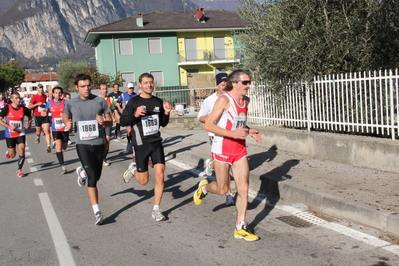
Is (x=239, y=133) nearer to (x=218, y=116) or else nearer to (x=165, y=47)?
(x=218, y=116)

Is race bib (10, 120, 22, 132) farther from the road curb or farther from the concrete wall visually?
the concrete wall

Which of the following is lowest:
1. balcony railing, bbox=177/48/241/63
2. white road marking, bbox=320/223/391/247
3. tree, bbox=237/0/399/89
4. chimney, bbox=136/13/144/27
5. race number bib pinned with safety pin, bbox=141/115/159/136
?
white road marking, bbox=320/223/391/247

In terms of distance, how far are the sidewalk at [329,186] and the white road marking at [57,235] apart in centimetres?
318

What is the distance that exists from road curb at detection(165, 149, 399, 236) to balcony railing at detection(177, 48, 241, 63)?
32.7m

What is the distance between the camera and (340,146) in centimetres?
830

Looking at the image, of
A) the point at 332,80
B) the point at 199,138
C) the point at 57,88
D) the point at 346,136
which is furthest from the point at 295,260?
the point at 199,138

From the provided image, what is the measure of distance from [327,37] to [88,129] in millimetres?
5543

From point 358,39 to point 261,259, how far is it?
247 inches

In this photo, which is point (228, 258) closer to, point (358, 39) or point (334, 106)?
point (334, 106)

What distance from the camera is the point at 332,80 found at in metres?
8.67

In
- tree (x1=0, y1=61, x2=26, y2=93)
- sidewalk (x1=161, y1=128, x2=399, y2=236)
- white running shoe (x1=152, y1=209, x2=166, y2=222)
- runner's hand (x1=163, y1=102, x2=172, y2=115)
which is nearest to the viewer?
sidewalk (x1=161, y1=128, x2=399, y2=236)

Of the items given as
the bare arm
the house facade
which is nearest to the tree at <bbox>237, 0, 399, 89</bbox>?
the bare arm

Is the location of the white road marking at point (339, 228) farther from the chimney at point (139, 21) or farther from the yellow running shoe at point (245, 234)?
the chimney at point (139, 21)

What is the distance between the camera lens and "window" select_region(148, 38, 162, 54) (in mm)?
39375
